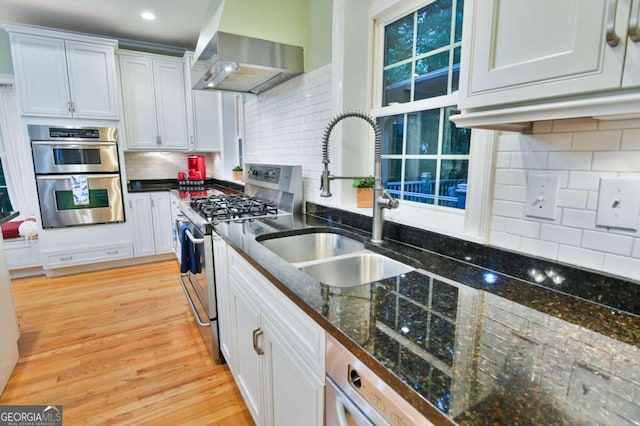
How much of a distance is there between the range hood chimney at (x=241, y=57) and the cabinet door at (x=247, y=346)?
1255 millimetres

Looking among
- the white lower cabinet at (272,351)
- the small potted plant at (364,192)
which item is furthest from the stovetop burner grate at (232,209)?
the small potted plant at (364,192)

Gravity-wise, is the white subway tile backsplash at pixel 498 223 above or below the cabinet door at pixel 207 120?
below

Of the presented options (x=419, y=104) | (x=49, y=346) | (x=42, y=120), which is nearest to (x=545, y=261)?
(x=419, y=104)

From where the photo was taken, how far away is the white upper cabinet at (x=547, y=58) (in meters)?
0.58

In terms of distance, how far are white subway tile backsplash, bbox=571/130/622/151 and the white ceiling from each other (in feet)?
9.86

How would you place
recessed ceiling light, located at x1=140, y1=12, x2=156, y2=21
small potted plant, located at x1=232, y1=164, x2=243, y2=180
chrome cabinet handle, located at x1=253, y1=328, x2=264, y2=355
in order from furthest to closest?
1. small potted plant, located at x1=232, y1=164, x2=243, y2=180
2. recessed ceiling light, located at x1=140, y1=12, x2=156, y2=21
3. chrome cabinet handle, located at x1=253, y1=328, x2=264, y2=355

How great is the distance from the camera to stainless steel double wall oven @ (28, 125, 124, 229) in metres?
3.22

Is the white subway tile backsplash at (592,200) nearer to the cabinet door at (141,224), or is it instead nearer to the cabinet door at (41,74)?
the cabinet door at (141,224)

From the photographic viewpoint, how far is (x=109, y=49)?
3424 mm

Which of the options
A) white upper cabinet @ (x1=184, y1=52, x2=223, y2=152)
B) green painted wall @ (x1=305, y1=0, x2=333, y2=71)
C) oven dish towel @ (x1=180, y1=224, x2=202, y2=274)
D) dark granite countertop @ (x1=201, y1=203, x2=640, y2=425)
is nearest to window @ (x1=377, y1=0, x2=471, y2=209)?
green painted wall @ (x1=305, y1=0, x2=333, y2=71)

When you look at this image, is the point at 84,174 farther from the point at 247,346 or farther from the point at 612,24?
the point at 612,24

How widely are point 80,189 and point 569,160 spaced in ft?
13.3

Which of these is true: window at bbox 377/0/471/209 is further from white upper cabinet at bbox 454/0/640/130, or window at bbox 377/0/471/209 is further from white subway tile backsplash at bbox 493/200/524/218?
white upper cabinet at bbox 454/0/640/130

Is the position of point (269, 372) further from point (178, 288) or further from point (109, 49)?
point (109, 49)
